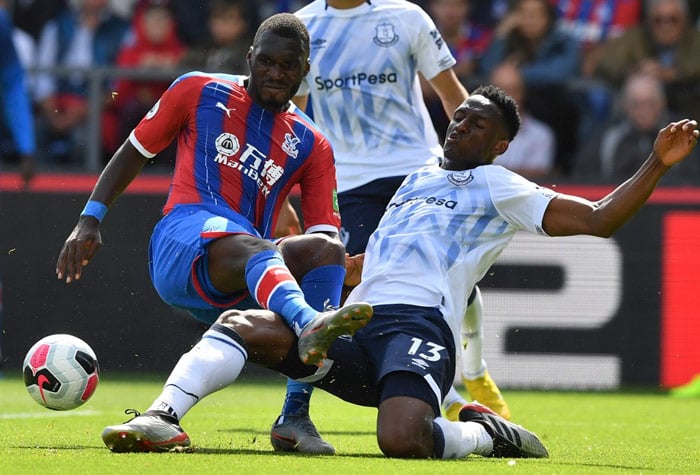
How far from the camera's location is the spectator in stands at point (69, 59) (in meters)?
12.1

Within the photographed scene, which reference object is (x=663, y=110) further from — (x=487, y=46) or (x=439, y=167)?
(x=439, y=167)

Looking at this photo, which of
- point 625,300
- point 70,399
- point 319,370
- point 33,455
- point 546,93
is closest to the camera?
point 33,455

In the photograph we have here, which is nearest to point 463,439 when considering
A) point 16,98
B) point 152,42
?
point 16,98

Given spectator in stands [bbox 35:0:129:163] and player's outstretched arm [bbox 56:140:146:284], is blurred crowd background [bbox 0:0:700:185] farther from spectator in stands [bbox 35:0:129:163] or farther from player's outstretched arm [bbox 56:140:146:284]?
player's outstretched arm [bbox 56:140:146:284]

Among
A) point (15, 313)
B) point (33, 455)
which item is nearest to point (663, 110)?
point (15, 313)

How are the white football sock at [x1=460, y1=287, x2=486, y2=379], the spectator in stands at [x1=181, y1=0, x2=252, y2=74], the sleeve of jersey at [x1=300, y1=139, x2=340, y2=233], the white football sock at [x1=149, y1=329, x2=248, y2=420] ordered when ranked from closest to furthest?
the white football sock at [x1=149, y1=329, x2=248, y2=420], the sleeve of jersey at [x1=300, y1=139, x2=340, y2=233], the white football sock at [x1=460, y1=287, x2=486, y2=379], the spectator in stands at [x1=181, y1=0, x2=252, y2=74]

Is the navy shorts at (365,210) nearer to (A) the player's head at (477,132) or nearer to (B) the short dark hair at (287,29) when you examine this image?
(A) the player's head at (477,132)

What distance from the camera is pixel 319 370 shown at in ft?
17.8

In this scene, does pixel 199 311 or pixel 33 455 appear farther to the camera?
pixel 199 311

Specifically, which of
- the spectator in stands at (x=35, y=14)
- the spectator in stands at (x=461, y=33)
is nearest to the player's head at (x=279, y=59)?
the spectator in stands at (x=461, y=33)

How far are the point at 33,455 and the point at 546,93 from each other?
7370 mm

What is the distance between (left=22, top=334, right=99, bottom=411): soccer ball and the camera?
577 centimetres

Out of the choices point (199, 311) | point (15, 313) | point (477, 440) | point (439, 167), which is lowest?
point (15, 313)

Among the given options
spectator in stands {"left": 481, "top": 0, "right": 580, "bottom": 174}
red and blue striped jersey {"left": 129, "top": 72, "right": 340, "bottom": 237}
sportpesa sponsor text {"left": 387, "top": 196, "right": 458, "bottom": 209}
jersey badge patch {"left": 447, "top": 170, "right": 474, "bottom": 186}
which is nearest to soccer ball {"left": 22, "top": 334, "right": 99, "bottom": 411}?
red and blue striped jersey {"left": 129, "top": 72, "right": 340, "bottom": 237}
